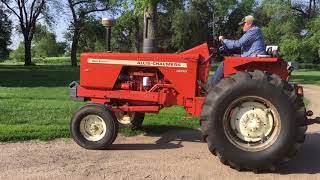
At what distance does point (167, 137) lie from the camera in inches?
370

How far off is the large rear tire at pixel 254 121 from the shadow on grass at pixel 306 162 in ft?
0.96

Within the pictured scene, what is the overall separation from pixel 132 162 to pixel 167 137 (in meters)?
2.01

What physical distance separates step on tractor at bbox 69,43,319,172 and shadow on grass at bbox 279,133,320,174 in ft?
0.96

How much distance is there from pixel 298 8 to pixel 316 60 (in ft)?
27.4

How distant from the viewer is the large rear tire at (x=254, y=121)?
23.2ft

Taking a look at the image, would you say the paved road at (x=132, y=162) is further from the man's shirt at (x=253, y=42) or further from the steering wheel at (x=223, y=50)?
the man's shirt at (x=253, y=42)

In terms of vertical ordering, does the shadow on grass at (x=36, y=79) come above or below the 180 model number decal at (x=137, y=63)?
below

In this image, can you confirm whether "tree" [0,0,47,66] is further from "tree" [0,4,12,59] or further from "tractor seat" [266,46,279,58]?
"tractor seat" [266,46,279,58]

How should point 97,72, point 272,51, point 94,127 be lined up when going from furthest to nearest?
1. point 97,72
2. point 94,127
3. point 272,51

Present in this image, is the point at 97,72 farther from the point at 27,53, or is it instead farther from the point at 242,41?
the point at 27,53

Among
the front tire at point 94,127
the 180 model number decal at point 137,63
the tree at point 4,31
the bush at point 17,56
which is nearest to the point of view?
the front tire at point 94,127

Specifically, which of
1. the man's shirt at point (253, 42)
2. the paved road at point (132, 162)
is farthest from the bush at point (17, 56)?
the man's shirt at point (253, 42)

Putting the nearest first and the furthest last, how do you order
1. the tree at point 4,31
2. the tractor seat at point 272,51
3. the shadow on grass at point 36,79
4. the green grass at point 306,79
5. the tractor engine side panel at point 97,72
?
the tractor seat at point 272,51, the tractor engine side panel at point 97,72, the shadow on grass at point 36,79, the green grass at point 306,79, the tree at point 4,31

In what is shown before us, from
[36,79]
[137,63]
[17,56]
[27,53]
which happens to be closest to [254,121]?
[137,63]
